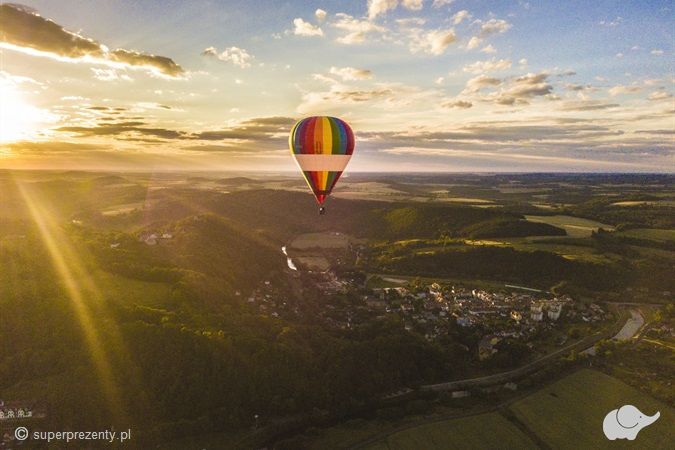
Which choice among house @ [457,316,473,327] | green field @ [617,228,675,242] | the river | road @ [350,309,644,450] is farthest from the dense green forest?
green field @ [617,228,675,242]

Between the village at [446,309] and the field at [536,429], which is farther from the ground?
the village at [446,309]

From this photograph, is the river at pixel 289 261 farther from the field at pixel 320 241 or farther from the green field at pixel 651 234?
the green field at pixel 651 234

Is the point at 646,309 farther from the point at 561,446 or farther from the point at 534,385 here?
the point at 561,446

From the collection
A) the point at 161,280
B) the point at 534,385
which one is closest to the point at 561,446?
the point at 534,385

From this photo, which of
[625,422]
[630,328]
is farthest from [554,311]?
Answer: [625,422]

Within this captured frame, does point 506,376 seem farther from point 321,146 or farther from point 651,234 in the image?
point 651,234

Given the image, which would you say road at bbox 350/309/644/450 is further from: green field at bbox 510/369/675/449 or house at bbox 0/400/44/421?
house at bbox 0/400/44/421

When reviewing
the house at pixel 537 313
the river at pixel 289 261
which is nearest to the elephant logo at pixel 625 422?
the house at pixel 537 313
